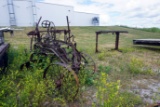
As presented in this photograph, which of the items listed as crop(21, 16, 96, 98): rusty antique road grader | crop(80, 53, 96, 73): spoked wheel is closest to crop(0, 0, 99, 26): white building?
crop(21, 16, 96, 98): rusty antique road grader

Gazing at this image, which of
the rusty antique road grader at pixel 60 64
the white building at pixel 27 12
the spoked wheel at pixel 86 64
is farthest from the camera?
the white building at pixel 27 12

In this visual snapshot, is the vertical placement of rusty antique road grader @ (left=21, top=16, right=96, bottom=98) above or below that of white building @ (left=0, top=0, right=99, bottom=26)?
below

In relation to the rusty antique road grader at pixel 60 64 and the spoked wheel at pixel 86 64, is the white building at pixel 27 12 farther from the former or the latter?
the spoked wheel at pixel 86 64

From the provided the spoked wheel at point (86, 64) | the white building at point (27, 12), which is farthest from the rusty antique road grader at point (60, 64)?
the white building at point (27, 12)

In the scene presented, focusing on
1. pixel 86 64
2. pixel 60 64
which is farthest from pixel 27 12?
pixel 60 64

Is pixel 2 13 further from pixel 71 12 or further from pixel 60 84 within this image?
→ pixel 60 84

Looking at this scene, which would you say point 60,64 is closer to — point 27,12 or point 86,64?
point 86,64

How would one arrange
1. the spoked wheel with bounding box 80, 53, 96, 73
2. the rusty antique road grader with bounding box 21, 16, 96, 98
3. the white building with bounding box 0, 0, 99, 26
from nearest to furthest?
the rusty antique road grader with bounding box 21, 16, 96, 98 → the spoked wheel with bounding box 80, 53, 96, 73 → the white building with bounding box 0, 0, 99, 26

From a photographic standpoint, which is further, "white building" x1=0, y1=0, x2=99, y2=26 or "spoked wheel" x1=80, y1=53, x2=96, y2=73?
"white building" x1=0, y1=0, x2=99, y2=26

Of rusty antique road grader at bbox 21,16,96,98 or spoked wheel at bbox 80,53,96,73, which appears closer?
rusty antique road grader at bbox 21,16,96,98

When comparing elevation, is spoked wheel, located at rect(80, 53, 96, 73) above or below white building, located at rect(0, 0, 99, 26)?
below

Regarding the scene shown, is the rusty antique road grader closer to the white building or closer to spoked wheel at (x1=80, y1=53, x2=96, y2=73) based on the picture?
spoked wheel at (x1=80, y1=53, x2=96, y2=73)

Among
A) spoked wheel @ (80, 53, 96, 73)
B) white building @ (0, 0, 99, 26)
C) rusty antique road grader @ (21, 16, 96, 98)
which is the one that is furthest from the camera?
white building @ (0, 0, 99, 26)

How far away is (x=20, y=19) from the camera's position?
1814 cm
